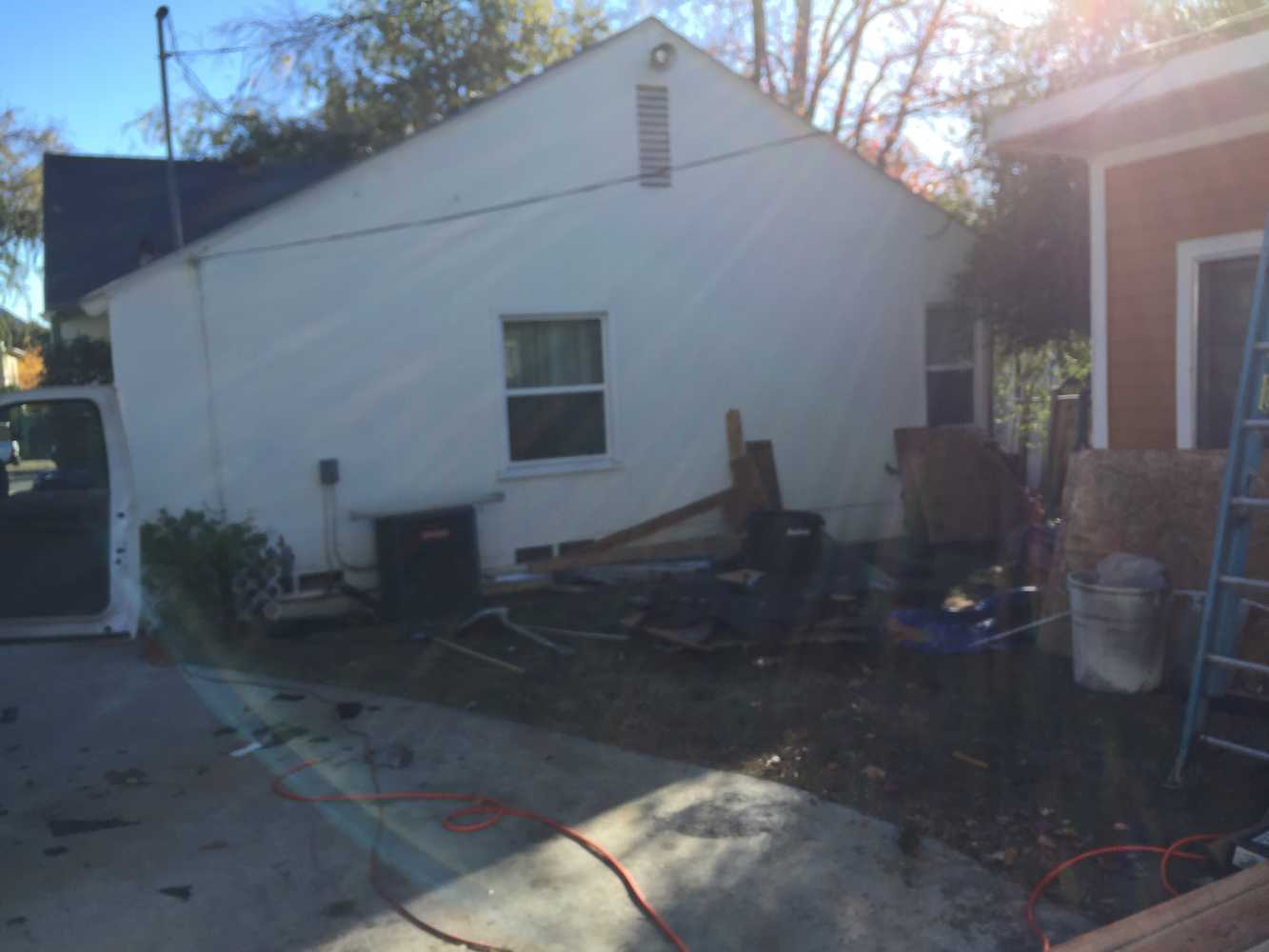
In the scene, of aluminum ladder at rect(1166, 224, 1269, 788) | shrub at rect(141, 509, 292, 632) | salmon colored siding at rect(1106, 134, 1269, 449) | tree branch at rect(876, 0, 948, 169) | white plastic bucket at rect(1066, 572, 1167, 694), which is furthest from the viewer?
tree branch at rect(876, 0, 948, 169)

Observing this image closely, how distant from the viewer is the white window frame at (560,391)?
950 cm

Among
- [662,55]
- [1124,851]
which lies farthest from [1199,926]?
[662,55]

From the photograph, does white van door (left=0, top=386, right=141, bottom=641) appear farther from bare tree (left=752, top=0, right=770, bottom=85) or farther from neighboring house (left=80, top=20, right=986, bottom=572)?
bare tree (left=752, top=0, right=770, bottom=85)

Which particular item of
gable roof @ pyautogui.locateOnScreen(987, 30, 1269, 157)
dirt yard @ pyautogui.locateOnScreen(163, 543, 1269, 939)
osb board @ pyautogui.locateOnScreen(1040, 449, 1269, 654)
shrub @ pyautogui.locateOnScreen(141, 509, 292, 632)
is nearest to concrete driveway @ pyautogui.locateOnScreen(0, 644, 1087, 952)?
dirt yard @ pyautogui.locateOnScreen(163, 543, 1269, 939)

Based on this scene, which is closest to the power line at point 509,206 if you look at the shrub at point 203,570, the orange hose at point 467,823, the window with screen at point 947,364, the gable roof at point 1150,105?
the shrub at point 203,570

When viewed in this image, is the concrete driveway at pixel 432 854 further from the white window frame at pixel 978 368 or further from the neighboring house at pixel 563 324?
the white window frame at pixel 978 368

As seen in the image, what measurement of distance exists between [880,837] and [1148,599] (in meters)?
2.33

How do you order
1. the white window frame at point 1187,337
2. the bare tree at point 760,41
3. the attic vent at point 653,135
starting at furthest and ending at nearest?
the bare tree at point 760,41, the attic vent at point 653,135, the white window frame at point 1187,337

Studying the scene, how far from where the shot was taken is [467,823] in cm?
467

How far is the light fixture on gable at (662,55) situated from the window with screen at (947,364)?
3935 millimetres

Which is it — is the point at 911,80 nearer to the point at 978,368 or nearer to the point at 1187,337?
the point at 978,368

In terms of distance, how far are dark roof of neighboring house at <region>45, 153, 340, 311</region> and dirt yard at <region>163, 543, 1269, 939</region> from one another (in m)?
5.84

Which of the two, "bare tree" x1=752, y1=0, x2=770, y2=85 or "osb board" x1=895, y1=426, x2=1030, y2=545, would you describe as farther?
"bare tree" x1=752, y1=0, x2=770, y2=85

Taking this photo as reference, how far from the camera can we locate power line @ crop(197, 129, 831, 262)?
335 inches
